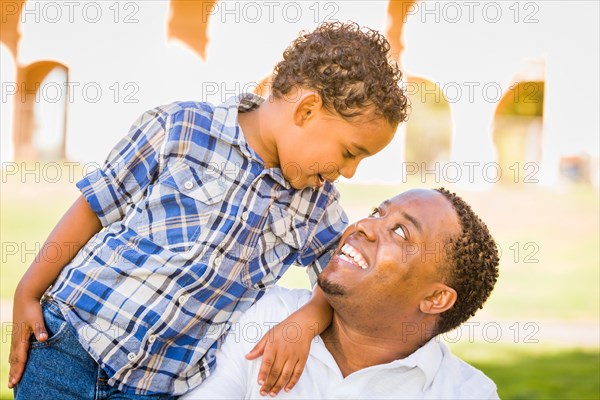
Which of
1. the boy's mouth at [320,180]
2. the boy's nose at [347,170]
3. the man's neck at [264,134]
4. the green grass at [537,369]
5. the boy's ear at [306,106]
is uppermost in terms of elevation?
the boy's ear at [306,106]

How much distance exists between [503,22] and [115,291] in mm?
9755

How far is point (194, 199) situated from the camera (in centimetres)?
262

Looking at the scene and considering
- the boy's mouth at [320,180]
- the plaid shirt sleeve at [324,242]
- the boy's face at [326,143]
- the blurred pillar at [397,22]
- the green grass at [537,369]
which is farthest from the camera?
the blurred pillar at [397,22]

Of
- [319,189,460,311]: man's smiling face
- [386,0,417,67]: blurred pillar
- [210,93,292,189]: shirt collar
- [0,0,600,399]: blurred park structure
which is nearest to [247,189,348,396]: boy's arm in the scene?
[319,189,460,311]: man's smiling face

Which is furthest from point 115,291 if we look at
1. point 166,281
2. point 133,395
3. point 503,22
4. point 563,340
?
point 503,22

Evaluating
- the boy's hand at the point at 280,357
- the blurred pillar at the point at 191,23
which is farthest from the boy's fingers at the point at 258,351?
the blurred pillar at the point at 191,23

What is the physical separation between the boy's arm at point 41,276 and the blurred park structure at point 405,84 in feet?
21.1

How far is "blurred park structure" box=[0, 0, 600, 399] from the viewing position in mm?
10398

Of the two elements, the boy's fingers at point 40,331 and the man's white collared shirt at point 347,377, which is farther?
the man's white collared shirt at point 347,377

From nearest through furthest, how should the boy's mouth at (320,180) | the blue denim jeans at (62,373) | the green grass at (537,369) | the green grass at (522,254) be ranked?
the blue denim jeans at (62,373), the boy's mouth at (320,180), the green grass at (537,369), the green grass at (522,254)

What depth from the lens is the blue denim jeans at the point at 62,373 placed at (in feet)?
8.20

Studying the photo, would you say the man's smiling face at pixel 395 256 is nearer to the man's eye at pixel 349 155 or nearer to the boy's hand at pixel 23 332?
the man's eye at pixel 349 155

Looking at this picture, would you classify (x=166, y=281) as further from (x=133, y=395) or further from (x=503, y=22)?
(x=503, y=22)

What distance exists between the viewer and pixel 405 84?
9875 mm
